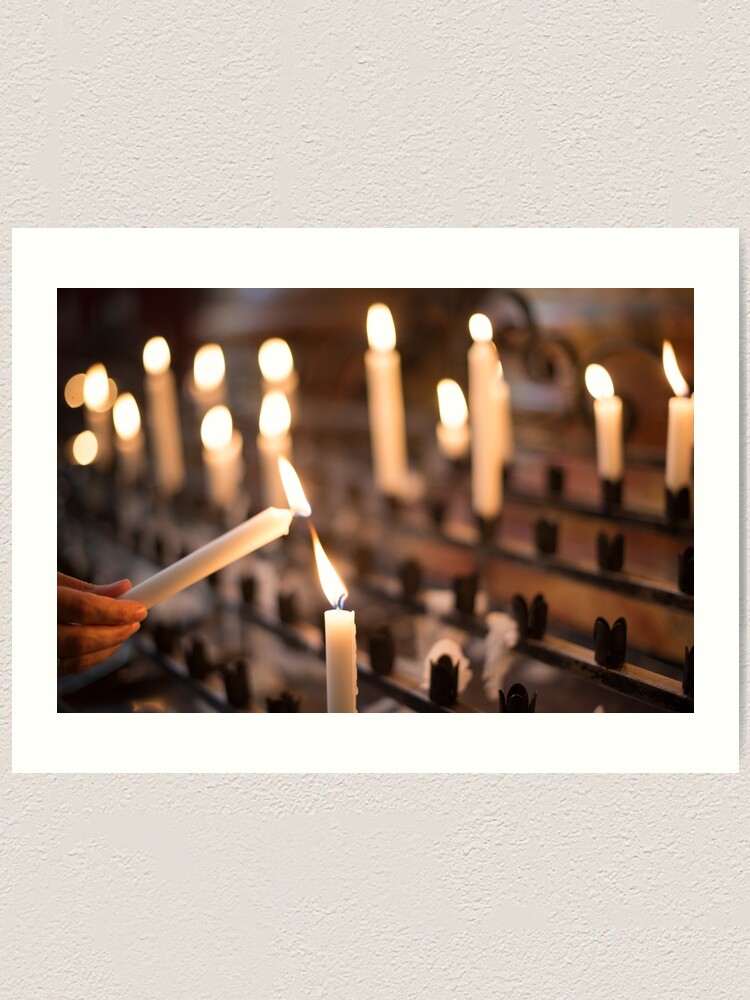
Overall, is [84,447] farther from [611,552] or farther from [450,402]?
[611,552]

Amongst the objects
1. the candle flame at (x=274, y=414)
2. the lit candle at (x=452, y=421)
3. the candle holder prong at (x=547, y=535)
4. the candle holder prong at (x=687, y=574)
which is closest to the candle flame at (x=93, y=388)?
the candle flame at (x=274, y=414)

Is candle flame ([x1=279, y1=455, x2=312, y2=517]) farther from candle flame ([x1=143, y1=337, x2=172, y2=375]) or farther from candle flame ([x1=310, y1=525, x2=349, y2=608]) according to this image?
candle flame ([x1=143, y1=337, x2=172, y2=375])

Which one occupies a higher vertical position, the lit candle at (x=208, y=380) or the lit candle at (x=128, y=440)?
the lit candle at (x=208, y=380)

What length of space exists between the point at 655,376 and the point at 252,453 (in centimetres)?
52

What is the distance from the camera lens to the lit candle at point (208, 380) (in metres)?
0.94

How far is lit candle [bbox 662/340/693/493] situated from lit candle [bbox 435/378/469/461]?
23 centimetres

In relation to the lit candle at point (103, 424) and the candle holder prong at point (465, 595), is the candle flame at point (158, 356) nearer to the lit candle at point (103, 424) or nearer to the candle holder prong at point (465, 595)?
the lit candle at point (103, 424)

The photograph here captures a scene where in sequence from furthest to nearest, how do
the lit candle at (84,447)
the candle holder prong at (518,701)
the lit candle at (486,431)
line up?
the lit candle at (84,447), the lit candle at (486,431), the candle holder prong at (518,701)

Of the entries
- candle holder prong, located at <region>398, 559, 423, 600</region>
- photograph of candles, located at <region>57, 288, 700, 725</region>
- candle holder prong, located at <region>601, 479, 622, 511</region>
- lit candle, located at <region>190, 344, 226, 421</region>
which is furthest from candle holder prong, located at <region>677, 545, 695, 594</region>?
lit candle, located at <region>190, 344, 226, 421</region>

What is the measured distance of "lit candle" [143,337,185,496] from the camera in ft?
2.88

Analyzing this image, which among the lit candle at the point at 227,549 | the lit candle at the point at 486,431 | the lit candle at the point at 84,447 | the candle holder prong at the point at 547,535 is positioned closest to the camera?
the lit candle at the point at 227,549
